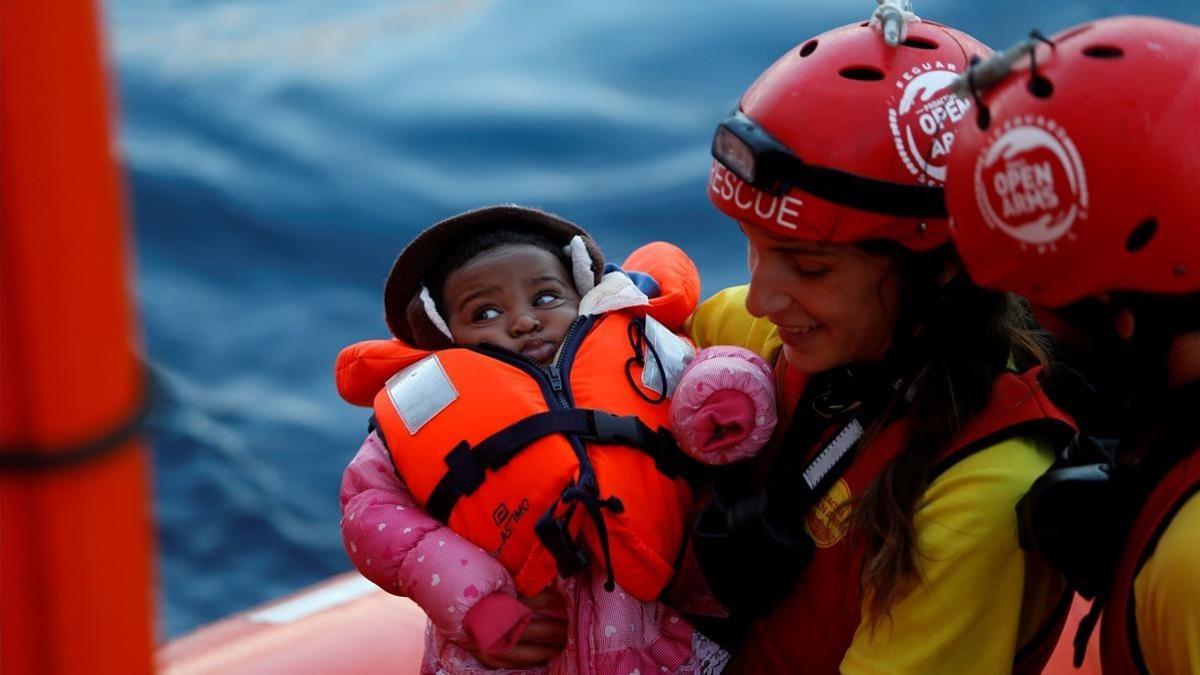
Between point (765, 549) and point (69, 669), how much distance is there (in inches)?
43.8

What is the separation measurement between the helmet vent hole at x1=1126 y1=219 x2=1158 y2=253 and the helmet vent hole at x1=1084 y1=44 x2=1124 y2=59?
7.7 inches

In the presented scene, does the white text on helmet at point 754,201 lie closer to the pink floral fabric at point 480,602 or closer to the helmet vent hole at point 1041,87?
the helmet vent hole at point 1041,87

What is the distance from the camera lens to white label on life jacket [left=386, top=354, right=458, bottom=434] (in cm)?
209

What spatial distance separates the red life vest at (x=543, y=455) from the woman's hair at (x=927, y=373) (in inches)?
14.1

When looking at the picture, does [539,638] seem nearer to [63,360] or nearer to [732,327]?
[732,327]

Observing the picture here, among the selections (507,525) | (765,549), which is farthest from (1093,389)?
(507,525)

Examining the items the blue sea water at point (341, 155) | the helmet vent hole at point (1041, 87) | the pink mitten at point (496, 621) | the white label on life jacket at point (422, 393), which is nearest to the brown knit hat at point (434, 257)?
the white label on life jacket at point (422, 393)

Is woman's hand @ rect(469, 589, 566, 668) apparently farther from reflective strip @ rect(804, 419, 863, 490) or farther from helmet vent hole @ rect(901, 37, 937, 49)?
helmet vent hole @ rect(901, 37, 937, 49)

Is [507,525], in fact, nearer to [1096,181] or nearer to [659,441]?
[659,441]

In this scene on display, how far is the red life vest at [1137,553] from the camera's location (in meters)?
1.50

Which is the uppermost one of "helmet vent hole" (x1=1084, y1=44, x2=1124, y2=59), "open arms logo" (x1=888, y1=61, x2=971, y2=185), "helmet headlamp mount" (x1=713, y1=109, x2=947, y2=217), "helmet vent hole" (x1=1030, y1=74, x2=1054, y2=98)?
"helmet vent hole" (x1=1084, y1=44, x2=1124, y2=59)

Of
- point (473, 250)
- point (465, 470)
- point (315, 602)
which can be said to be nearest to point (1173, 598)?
point (465, 470)

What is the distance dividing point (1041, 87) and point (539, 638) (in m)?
1.09

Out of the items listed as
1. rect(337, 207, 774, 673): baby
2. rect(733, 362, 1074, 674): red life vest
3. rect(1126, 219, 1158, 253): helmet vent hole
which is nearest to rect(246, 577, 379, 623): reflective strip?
rect(337, 207, 774, 673): baby
